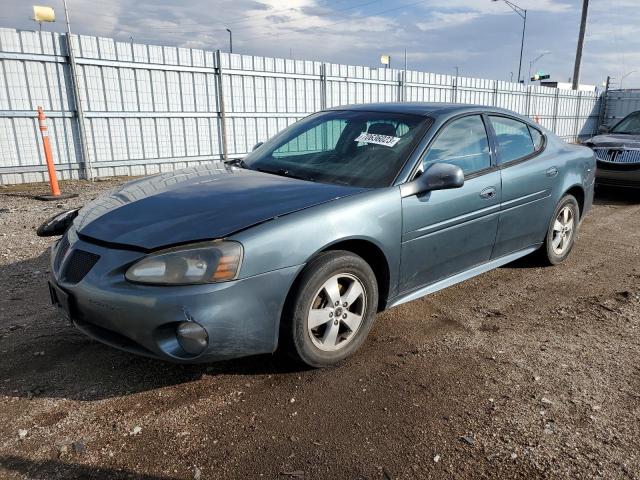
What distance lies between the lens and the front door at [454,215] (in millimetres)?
3297

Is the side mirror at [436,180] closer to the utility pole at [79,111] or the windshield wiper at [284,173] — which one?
the windshield wiper at [284,173]

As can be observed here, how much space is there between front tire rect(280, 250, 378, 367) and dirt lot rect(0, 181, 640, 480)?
6.1 inches

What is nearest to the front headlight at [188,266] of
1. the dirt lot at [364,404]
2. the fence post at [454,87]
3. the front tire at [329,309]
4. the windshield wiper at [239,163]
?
the front tire at [329,309]

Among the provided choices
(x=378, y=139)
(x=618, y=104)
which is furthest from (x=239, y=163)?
(x=618, y=104)

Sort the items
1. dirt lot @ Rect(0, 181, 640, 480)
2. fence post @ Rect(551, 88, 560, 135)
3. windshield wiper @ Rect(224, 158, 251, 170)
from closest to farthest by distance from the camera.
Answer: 1. dirt lot @ Rect(0, 181, 640, 480)
2. windshield wiper @ Rect(224, 158, 251, 170)
3. fence post @ Rect(551, 88, 560, 135)

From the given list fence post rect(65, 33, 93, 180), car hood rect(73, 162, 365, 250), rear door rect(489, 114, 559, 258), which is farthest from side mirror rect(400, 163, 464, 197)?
fence post rect(65, 33, 93, 180)

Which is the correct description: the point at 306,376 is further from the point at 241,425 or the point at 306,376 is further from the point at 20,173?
the point at 20,173

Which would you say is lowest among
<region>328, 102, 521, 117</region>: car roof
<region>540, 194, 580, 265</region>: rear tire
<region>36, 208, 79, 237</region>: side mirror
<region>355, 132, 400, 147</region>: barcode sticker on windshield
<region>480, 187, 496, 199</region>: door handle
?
<region>540, 194, 580, 265</region>: rear tire

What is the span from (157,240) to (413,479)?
1646 millimetres

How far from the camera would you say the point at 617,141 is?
8.48m

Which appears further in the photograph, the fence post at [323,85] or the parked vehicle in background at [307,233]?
the fence post at [323,85]

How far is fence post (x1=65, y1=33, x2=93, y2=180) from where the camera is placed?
9.23 meters

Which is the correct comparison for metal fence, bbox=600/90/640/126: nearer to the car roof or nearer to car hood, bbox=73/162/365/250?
the car roof

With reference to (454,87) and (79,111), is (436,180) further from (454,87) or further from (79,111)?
(454,87)
